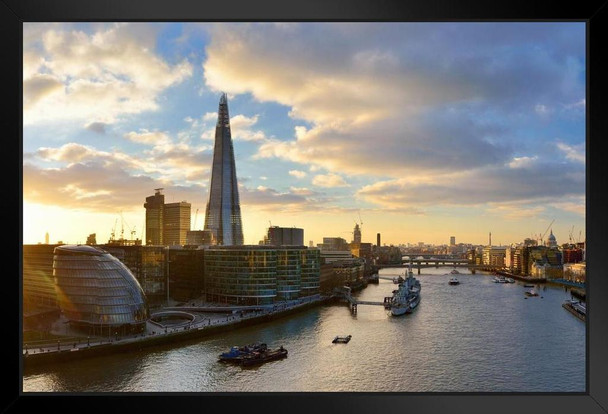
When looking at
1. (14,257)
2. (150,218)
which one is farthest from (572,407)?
(150,218)

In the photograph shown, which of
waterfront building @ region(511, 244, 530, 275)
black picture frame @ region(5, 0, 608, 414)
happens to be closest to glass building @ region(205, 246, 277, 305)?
black picture frame @ region(5, 0, 608, 414)

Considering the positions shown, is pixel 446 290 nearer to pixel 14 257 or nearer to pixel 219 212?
pixel 219 212

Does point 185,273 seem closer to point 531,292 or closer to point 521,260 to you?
point 531,292

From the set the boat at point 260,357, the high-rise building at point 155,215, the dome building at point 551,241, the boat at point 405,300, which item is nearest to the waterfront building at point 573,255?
the dome building at point 551,241

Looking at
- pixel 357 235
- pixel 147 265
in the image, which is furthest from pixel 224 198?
pixel 147 265

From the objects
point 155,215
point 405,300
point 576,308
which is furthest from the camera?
point 155,215
